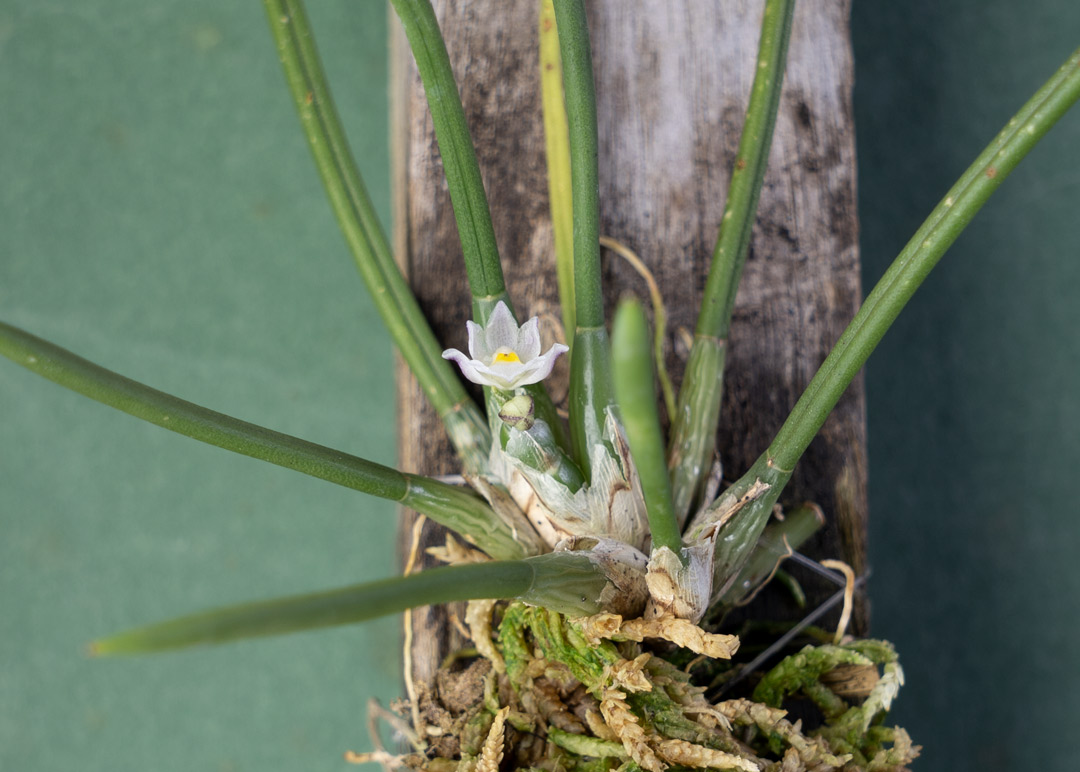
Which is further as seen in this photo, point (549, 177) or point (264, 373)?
point (264, 373)

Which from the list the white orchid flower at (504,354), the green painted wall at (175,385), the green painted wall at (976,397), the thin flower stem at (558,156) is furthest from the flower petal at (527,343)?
the green painted wall at (976,397)

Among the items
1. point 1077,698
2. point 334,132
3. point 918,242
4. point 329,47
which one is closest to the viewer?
point 918,242

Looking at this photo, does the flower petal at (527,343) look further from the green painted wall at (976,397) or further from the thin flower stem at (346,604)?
the green painted wall at (976,397)

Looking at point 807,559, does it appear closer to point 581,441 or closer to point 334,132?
point 581,441

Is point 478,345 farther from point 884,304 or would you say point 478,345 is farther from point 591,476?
point 884,304

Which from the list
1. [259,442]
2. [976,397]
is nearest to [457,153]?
[259,442]

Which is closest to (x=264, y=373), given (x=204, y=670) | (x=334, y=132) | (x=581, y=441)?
(x=204, y=670)
